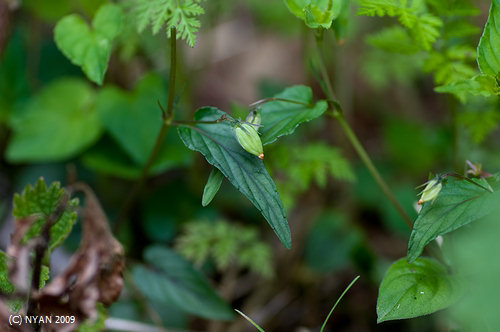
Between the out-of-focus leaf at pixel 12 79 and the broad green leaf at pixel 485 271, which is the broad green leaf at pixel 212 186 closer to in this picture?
the broad green leaf at pixel 485 271

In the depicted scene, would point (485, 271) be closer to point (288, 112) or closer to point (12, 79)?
point (288, 112)

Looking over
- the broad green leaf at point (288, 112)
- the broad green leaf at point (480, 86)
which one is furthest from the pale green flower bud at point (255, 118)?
the broad green leaf at point (480, 86)

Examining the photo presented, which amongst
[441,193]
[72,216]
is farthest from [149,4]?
[441,193]

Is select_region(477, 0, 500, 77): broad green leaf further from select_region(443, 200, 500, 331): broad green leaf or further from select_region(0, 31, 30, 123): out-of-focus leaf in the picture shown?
select_region(0, 31, 30, 123): out-of-focus leaf

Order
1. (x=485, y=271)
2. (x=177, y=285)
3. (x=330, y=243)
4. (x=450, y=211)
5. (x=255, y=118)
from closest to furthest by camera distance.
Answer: (x=485, y=271) → (x=450, y=211) → (x=255, y=118) → (x=177, y=285) → (x=330, y=243)

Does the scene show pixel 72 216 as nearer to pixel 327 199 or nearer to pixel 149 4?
pixel 149 4

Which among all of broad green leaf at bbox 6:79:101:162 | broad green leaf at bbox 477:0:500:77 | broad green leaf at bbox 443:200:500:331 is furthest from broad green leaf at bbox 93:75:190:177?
broad green leaf at bbox 443:200:500:331

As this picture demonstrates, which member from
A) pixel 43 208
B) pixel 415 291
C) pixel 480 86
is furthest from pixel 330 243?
pixel 43 208
